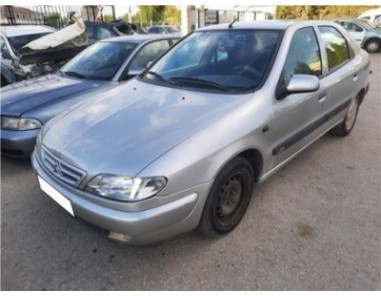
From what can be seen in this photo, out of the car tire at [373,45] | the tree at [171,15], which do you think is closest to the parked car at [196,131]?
the car tire at [373,45]

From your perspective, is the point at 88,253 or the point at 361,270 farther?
the point at 88,253

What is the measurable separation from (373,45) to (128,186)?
15.8 m

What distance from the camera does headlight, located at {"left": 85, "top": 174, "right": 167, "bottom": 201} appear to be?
1.77 metres

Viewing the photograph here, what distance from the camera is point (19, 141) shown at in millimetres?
3221

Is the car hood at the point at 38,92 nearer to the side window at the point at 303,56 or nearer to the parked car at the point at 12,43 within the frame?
the parked car at the point at 12,43

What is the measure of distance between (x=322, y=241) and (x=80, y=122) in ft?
6.64

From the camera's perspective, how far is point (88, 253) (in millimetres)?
2227

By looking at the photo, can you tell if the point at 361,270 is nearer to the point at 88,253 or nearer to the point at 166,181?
the point at 166,181

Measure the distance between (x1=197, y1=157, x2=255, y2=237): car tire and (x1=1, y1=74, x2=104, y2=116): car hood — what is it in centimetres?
232

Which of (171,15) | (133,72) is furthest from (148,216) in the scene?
(171,15)

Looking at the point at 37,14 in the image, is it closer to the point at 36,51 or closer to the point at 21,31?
the point at 21,31

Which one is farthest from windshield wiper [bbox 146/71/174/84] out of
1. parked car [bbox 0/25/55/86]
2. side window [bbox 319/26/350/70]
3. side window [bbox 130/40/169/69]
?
parked car [bbox 0/25/55/86]

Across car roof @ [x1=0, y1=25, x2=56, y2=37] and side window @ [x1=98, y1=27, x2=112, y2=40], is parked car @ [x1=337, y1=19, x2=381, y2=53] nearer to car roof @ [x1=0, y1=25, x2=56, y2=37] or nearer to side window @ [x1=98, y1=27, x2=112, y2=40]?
side window @ [x1=98, y1=27, x2=112, y2=40]

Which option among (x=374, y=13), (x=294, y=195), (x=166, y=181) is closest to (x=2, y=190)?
(x=166, y=181)
